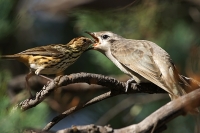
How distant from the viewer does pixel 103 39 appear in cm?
326

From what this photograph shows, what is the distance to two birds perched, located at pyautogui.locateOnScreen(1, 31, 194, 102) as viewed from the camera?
2705 mm

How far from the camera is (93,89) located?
11.3 feet

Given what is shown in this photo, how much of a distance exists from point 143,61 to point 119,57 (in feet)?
0.65

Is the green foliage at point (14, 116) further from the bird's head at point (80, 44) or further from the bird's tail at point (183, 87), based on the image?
the bird's head at point (80, 44)

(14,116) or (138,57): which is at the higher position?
(14,116)

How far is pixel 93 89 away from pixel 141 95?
608 millimetres

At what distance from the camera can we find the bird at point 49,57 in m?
2.90

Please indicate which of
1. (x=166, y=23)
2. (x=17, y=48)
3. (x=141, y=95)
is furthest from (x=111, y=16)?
(x=17, y=48)

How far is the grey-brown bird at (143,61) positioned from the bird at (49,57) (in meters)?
0.15

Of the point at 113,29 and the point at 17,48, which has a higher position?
the point at 113,29

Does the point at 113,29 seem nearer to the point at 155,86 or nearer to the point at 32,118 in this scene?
the point at 155,86

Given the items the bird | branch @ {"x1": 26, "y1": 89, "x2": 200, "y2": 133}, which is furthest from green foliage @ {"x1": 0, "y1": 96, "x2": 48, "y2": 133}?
the bird

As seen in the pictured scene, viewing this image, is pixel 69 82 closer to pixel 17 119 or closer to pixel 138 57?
pixel 17 119

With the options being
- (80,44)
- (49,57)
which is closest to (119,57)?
(80,44)
